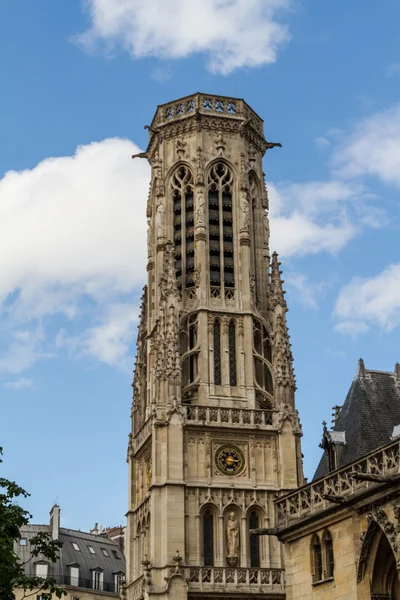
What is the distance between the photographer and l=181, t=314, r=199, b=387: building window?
49531mm

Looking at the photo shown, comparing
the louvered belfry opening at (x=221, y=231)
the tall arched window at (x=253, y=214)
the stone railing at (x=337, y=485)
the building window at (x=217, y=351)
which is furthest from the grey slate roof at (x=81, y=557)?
the stone railing at (x=337, y=485)

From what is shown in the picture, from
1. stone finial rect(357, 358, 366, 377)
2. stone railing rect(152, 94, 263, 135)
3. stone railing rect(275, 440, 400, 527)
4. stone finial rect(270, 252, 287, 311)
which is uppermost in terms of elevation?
stone railing rect(152, 94, 263, 135)

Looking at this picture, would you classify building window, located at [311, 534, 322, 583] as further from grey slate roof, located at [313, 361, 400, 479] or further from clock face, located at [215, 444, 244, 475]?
clock face, located at [215, 444, 244, 475]

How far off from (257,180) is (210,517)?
18.8m

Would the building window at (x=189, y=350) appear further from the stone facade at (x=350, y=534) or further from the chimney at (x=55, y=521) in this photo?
the stone facade at (x=350, y=534)

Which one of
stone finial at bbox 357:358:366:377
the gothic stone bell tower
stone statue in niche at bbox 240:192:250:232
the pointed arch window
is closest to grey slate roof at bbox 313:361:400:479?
stone finial at bbox 357:358:366:377

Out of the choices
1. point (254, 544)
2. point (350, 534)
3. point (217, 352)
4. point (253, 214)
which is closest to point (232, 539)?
point (254, 544)

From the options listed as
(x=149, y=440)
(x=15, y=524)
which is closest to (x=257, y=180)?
(x=149, y=440)

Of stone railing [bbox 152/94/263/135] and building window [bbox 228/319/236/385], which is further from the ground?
stone railing [bbox 152/94/263/135]

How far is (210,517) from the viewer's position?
45.7 meters

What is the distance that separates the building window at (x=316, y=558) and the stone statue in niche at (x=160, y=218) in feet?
94.2

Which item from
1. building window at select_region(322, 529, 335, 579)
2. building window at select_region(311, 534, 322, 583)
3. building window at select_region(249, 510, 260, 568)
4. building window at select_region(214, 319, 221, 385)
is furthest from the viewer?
building window at select_region(214, 319, 221, 385)

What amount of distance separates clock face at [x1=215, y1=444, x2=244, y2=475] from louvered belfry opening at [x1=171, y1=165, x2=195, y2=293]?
8.96 meters

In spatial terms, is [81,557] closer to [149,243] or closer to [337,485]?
[149,243]
